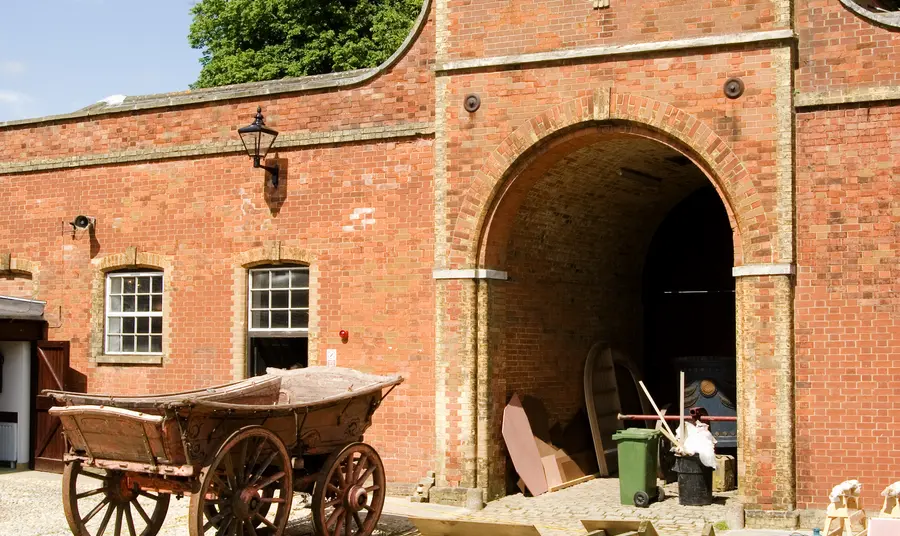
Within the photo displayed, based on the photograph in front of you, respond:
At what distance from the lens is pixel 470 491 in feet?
42.8

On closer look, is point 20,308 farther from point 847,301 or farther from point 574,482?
point 847,301

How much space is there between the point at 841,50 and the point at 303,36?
17.0 meters

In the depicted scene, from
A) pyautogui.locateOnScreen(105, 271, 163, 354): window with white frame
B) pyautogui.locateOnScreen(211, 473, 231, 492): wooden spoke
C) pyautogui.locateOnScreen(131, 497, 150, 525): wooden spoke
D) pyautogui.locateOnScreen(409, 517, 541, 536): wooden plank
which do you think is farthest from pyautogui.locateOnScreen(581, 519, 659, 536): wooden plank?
pyautogui.locateOnScreen(105, 271, 163, 354): window with white frame

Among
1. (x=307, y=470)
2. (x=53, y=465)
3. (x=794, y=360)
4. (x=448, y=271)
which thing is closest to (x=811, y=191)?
(x=794, y=360)

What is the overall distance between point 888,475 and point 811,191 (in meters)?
3.07

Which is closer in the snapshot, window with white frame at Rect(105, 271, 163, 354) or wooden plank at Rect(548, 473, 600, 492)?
wooden plank at Rect(548, 473, 600, 492)

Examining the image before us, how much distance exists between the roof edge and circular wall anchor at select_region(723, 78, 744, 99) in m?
4.00

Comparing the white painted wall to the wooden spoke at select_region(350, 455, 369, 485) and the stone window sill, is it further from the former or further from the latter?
the wooden spoke at select_region(350, 455, 369, 485)

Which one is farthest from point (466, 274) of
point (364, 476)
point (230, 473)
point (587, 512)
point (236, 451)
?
point (230, 473)

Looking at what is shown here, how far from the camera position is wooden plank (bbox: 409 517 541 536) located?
8828 mm

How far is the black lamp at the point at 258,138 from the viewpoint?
1445cm

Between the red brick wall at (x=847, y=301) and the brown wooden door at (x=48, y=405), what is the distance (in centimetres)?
1027

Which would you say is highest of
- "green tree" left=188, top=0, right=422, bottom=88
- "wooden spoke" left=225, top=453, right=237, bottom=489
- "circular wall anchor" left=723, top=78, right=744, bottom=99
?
"green tree" left=188, top=0, right=422, bottom=88

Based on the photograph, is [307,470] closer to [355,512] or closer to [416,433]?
[355,512]
